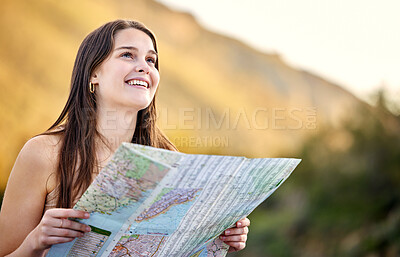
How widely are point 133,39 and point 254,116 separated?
9.21 ft

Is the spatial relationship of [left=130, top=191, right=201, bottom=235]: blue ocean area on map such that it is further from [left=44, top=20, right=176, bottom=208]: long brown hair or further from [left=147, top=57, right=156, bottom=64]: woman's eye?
[left=147, top=57, right=156, bottom=64]: woman's eye

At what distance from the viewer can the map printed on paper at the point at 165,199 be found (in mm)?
796

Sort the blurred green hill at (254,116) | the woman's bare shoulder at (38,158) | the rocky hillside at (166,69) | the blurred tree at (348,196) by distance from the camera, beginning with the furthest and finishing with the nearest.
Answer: the rocky hillside at (166,69)
the blurred green hill at (254,116)
the blurred tree at (348,196)
the woman's bare shoulder at (38,158)

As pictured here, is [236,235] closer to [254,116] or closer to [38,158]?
[38,158]

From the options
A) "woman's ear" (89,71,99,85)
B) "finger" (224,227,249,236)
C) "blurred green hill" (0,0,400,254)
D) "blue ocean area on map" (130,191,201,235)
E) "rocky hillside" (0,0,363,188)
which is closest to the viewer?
"blue ocean area on map" (130,191,201,235)

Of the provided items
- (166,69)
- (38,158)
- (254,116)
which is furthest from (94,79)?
(166,69)

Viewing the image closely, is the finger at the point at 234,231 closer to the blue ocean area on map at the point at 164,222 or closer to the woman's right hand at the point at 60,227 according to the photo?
the blue ocean area on map at the point at 164,222

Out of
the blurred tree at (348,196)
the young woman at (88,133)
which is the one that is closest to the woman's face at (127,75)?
the young woman at (88,133)

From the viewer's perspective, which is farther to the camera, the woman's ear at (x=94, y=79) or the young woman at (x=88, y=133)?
the woman's ear at (x=94, y=79)

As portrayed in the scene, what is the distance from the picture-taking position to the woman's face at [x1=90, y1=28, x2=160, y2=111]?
119 cm

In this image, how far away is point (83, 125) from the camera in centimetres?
120

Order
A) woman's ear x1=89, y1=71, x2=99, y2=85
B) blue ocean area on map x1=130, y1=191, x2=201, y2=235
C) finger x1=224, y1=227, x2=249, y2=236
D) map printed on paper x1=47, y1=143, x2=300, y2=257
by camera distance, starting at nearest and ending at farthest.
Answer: map printed on paper x1=47, y1=143, x2=300, y2=257
blue ocean area on map x1=130, y1=191, x2=201, y2=235
finger x1=224, y1=227, x2=249, y2=236
woman's ear x1=89, y1=71, x2=99, y2=85

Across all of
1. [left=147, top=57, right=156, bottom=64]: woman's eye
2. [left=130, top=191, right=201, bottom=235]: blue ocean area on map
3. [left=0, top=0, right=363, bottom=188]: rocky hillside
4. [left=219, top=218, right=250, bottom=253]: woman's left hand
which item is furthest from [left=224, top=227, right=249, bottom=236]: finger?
[left=0, top=0, right=363, bottom=188]: rocky hillside

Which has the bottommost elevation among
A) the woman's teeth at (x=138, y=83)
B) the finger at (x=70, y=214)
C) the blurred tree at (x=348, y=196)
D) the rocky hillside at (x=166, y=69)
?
the finger at (x=70, y=214)
